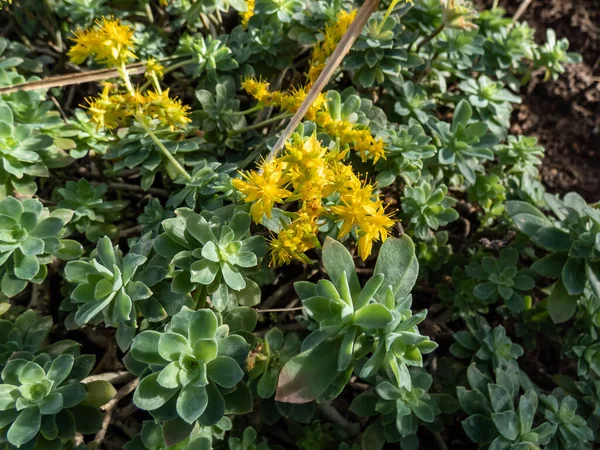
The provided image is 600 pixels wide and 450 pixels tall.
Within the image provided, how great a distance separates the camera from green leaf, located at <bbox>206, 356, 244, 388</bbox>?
1174 millimetres

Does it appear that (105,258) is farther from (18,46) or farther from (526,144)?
(526,144)

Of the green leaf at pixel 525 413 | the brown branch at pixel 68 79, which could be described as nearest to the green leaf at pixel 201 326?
the green leaf at pixel 525 413

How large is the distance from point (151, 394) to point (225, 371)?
0.17m

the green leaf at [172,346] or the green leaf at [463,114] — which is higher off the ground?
the green leaf at [463,114]

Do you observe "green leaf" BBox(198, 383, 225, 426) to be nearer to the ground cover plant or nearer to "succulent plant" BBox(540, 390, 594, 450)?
the ground cover plant

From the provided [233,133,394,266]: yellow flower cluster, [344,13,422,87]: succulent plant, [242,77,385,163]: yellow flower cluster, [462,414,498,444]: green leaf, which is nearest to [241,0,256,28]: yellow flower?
[344,13,422,87]: succulent plant

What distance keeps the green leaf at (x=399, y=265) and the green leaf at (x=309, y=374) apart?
0.20 metres

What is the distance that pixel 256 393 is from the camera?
1.52 meters

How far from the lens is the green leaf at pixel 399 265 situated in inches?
50.5

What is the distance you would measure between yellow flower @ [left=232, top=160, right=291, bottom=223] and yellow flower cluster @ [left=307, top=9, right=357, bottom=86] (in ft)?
1.89

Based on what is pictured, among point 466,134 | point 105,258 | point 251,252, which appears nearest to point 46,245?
point 105,258

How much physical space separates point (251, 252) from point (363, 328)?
38 cm

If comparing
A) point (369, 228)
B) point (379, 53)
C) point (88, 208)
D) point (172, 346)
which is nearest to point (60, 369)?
point (172, 346)

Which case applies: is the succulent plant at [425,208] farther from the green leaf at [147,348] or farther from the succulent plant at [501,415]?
the green leaf at [147,348]
